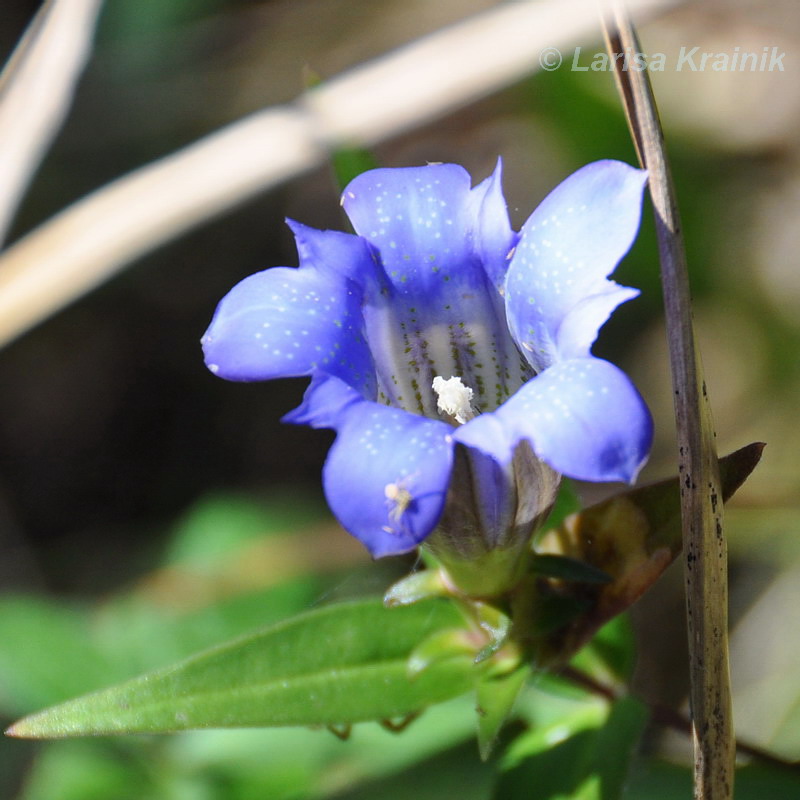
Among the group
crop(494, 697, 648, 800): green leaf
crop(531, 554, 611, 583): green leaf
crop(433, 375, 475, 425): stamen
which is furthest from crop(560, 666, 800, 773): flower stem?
crop(433, 375, 475, 425): stamen

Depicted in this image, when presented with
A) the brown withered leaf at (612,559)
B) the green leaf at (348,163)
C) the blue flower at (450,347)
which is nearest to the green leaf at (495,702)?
the brown withered leaf at (612,559)

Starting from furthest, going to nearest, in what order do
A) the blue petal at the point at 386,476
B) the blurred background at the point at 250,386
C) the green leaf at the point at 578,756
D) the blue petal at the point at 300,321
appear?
the blurred background at the point at 250,386 < the green leaf at the point at 578,756 < the blue petal at the point at 300,321 < the blue petal at the point at 386,476

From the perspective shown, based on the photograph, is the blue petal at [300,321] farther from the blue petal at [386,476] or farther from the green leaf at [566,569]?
the green leaf at [566,569]

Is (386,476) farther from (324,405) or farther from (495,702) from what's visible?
(495,702)

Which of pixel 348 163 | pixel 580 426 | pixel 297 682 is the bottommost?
pixel 297 682

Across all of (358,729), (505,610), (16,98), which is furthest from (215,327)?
(16,98)

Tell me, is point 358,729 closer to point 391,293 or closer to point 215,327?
point 391,293

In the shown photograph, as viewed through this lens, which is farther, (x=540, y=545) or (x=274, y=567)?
(x=274, y=567)

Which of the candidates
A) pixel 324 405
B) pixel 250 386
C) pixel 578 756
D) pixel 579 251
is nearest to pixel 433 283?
pixel 579 251
